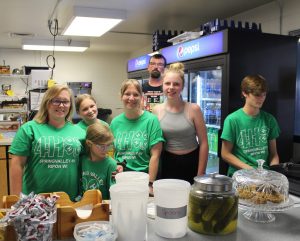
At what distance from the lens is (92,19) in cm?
409

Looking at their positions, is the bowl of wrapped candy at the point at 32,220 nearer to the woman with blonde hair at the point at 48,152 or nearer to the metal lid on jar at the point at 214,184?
the metal lid on jar at the point at 214,184

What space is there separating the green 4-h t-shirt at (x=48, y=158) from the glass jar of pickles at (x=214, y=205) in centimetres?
88

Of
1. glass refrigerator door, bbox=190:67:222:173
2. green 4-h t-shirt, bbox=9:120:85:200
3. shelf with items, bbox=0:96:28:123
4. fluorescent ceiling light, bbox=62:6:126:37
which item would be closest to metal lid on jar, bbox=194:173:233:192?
green 4-h t-shirt, bbox=9:120:85:200

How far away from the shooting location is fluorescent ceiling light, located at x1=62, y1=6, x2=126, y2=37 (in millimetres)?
3908

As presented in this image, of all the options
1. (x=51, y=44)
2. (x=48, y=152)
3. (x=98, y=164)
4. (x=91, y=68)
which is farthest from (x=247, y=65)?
(x=91, y=68)

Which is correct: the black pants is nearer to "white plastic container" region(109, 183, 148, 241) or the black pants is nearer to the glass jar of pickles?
the glass jar of pickles

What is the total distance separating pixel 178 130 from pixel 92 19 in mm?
2195

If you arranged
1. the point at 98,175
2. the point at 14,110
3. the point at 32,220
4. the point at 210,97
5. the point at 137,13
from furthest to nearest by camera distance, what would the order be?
the point at 14,110
the point at 137,13
the point at 210,97
the point at 98,175
the point at 32,220

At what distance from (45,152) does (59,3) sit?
2933 mm

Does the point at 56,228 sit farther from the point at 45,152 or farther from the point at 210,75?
the point at 210,75

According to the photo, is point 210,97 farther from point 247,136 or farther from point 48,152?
point 48,152

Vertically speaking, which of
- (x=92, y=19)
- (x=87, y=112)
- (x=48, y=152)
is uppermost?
(x=92, y=19)

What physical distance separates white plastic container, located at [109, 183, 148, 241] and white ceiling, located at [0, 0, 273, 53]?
3405 mm

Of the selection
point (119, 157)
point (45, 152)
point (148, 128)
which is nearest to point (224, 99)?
point (148, 128)
